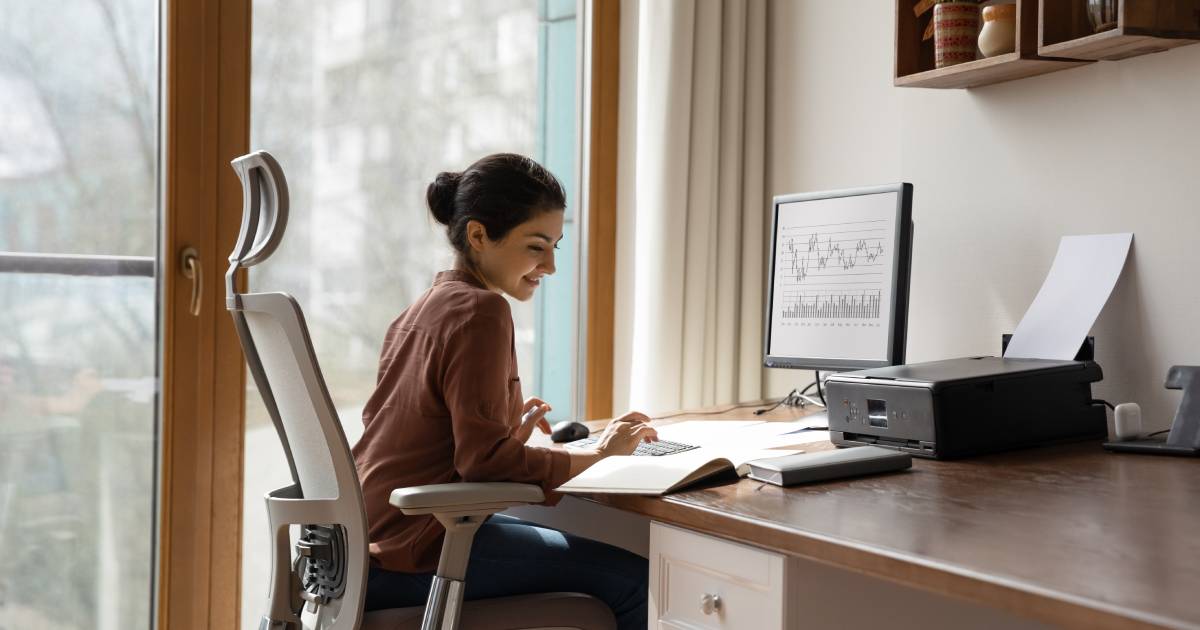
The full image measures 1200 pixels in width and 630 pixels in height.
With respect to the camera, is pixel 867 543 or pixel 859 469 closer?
pixel 867 543

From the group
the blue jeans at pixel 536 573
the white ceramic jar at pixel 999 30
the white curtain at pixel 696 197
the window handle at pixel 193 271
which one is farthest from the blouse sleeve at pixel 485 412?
the white curtain at pixel 696 197

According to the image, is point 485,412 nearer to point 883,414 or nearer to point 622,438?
point 622,438

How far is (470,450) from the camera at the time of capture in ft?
4.91

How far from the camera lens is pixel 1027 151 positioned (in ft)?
6.56

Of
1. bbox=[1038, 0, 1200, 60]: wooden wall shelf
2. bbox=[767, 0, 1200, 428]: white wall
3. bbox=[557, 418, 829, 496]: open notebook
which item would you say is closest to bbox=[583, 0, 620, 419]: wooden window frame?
bbox=[767, 0, 1200, 428]: white wall

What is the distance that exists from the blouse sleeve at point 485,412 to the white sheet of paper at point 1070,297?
880 mm

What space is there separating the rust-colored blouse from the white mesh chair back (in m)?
0.09

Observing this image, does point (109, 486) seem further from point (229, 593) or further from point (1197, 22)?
point (1197, 22)

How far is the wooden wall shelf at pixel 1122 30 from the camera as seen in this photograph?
5.43 ft

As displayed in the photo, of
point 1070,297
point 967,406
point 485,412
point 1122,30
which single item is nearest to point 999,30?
point 1122,30

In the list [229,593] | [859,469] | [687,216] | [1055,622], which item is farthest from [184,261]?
[1055,622]

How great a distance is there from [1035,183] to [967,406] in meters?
0.63

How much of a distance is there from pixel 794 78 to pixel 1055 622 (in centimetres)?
210

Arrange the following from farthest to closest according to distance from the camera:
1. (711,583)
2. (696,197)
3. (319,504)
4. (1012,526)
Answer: (696,197) < (319,504) < (711,583) < (1012,526)
